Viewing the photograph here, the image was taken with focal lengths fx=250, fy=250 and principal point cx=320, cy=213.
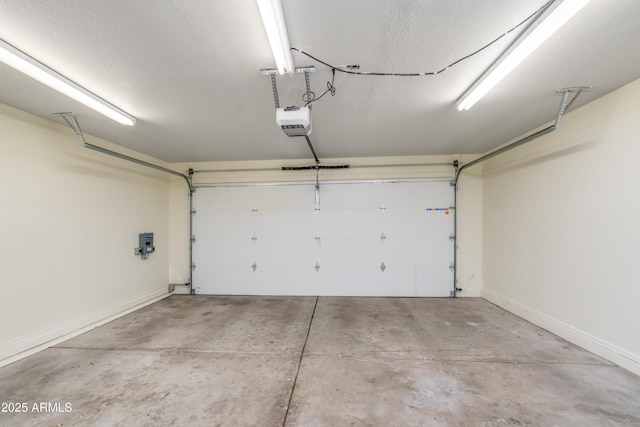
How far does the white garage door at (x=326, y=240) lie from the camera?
4492 mm

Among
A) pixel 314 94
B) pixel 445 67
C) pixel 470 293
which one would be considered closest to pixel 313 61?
pixel 314 94

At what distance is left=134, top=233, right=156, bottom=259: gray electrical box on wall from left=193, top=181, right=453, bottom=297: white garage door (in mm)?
752

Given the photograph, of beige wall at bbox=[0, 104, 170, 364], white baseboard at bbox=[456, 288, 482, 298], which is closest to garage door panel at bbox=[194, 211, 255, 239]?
A: beige wall at bbox=[0, 104, 170, 364]

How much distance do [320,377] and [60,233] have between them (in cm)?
333

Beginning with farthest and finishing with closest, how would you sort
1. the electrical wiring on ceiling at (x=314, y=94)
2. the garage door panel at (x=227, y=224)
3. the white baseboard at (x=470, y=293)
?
1. the garage door panel at (x=227, y=224)
2. the white baseboard at (x=470, y=293)
3. the electrical wiring on ceiling at (x=314, y=94)

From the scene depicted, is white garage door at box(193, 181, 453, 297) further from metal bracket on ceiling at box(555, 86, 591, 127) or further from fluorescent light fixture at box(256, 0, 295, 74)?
fluorescent light fixture at box(256, 0, 295, 74)

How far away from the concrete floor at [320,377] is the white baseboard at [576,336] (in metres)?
0.09

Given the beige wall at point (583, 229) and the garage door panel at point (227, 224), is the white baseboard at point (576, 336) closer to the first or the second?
the beige wall at point (583, 229)

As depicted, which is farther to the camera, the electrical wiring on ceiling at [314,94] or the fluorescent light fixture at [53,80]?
the electrical wiring on ceiling at [314,94]

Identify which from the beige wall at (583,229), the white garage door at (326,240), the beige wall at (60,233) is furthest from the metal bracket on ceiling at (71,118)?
the beige wall at (583,229)

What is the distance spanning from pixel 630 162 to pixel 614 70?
32.4 inches

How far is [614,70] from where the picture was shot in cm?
197

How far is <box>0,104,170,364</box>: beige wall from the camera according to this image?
2.46 meters

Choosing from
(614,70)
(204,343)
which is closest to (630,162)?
(614,70)
